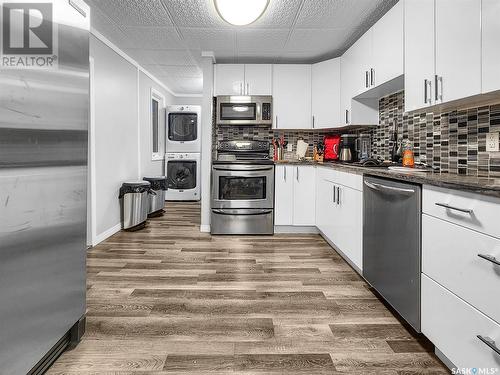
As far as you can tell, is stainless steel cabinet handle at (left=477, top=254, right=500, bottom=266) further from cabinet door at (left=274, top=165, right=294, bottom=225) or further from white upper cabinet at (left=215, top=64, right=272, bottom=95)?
white upper cabinet at (left=215, top=64, right=272, bottom=95)

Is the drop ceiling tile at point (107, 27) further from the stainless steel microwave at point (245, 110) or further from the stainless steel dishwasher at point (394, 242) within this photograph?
the stainless steel dishwasher at point (394, 242)

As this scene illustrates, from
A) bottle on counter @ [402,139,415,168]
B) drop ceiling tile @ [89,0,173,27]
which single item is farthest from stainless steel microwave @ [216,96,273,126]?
bottle on counter @ [402,139,415,168]

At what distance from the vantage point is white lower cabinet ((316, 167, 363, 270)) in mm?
2794

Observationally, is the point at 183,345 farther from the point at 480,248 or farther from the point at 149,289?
the point at 480,248

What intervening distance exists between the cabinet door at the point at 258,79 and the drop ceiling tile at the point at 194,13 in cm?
109

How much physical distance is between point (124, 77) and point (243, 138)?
173 centimetres

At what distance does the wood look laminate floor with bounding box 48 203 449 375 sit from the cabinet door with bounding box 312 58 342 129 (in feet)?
5.62

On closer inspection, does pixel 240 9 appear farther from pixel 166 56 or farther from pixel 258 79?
pixel 166 56

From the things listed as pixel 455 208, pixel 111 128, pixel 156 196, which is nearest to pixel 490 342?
pixel 455 208

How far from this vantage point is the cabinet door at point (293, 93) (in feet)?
15.1

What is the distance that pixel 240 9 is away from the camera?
2.62m

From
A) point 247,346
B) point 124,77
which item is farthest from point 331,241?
point 124,77

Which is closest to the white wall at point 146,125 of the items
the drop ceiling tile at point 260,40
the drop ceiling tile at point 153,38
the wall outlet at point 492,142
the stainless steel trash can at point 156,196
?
the stainless steel trash can at point 156,196

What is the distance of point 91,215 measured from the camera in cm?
373
